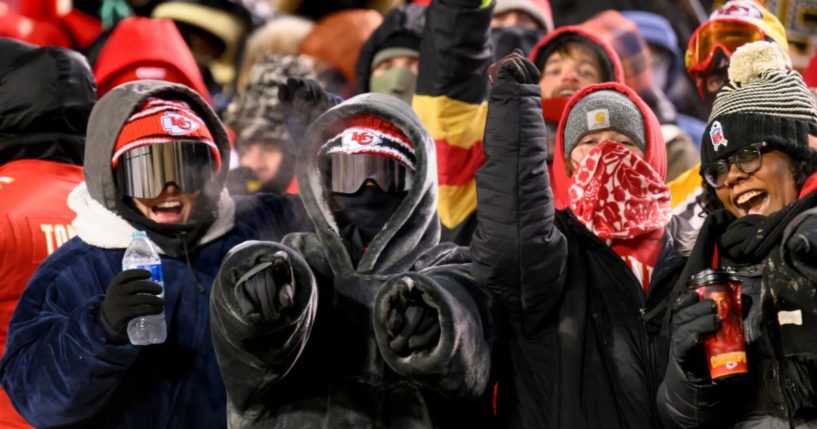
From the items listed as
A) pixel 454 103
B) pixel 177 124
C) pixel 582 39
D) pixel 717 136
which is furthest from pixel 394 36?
pixel 717 136

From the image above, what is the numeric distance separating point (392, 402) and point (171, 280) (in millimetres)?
1025

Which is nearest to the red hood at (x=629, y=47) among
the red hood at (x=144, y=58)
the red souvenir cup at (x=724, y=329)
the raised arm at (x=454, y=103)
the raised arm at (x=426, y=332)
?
the raised arm at (x=454, y=103)

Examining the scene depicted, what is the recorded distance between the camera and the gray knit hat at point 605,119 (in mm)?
5371

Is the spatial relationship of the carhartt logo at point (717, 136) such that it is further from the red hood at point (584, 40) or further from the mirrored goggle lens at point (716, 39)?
the mirrored goggle lens at point (716, 39)

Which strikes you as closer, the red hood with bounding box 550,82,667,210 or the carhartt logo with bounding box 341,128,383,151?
the carhartt logo with bounding box 341,128,383,151

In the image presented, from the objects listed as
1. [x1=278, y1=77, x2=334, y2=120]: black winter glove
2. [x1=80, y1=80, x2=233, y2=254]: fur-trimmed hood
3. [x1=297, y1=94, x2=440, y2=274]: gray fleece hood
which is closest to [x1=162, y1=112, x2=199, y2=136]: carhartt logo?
[x1=80, y1=80, x2=233, y2=254]: fur-trimmed hood

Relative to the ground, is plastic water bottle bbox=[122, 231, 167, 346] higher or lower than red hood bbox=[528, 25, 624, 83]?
lower

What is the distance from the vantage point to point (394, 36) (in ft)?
23.7

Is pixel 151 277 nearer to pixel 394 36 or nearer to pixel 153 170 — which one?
pixel 153 170

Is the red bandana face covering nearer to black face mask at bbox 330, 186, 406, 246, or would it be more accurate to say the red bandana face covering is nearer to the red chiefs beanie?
black face mask at bbox 330, 186, 406, 246

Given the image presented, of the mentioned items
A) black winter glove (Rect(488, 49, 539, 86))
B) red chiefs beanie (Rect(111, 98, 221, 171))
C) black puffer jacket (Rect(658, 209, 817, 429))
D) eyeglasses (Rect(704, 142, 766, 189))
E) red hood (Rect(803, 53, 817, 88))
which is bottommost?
black puffer jacket (Rect(658, 209, 817, 429))

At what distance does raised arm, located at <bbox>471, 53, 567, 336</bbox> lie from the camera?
4672mm

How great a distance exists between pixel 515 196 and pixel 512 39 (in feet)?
9.25

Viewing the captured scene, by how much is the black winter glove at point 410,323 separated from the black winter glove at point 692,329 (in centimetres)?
72
